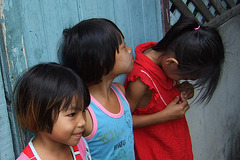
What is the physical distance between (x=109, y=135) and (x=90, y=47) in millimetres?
402

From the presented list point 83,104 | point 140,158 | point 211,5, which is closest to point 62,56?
point 83,104

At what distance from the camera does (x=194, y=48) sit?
4.50 feet

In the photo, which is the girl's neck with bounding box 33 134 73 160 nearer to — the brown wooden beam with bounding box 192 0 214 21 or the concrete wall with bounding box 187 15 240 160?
the concrete wall with bounding box 187 15 240 160

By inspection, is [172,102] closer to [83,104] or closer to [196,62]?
[196,62]

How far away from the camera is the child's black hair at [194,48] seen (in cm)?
138

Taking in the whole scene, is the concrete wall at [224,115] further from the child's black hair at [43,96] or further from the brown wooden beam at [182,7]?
the child's black hair at [43,96]

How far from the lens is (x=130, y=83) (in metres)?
1.48

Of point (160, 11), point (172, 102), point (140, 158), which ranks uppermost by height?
point (160, 11)

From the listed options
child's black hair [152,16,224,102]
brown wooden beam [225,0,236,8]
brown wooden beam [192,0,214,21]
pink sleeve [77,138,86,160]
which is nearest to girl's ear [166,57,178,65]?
child's black hair [152,16,224,102]

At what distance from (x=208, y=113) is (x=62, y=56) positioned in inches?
79.9

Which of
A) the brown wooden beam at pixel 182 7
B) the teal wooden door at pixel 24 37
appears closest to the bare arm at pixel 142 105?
the teal wooden door at pixel 24 37

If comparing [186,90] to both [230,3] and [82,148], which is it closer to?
[82,148]

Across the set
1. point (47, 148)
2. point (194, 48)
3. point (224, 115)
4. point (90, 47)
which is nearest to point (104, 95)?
point (90, 47)

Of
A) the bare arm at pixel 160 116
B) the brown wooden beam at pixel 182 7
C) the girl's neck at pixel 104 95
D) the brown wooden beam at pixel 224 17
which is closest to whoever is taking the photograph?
the girl's neck at pixel 104 95
